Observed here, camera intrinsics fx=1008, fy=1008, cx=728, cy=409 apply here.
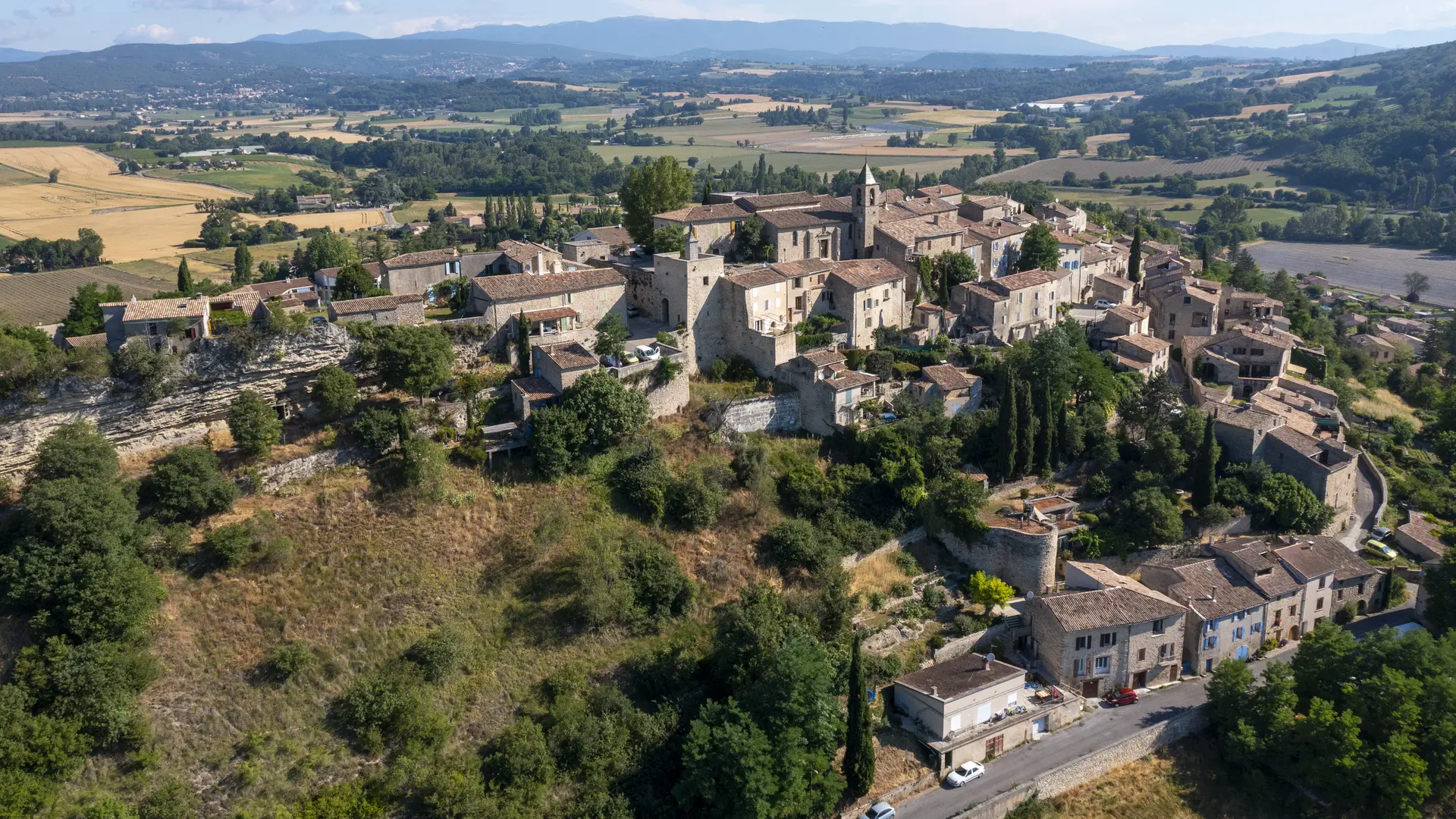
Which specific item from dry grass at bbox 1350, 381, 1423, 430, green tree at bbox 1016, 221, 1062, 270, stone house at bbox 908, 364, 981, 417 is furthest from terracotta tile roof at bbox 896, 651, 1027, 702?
dry grass at bbox 1350, 381, 1423, 430

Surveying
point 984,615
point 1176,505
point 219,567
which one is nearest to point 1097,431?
point 1176,505

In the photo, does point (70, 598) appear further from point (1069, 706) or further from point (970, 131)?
point (970, 131)

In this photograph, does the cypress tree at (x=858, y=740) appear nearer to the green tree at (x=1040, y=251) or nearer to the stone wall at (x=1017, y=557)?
the stone wall at (x=1017, y=557)

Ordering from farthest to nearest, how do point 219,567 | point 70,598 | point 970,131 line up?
point 970,131, point 219,567, point 70,598

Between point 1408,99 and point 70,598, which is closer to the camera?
point 70,598

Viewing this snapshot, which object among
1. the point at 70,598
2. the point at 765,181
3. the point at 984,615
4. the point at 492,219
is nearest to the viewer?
the point at 70,598

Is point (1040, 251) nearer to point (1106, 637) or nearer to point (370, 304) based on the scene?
point (1106, 637)
